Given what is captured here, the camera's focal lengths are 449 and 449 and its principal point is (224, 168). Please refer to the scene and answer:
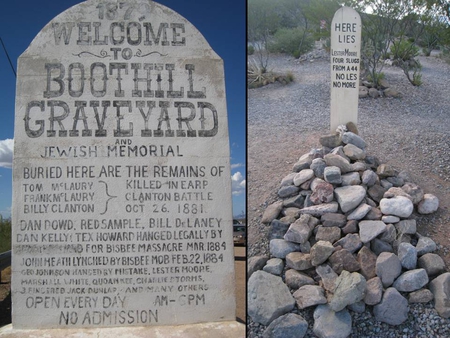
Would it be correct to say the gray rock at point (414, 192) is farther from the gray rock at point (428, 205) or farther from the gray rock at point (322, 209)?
the gray rock at point (322, 209)

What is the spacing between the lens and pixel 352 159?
7.40 m

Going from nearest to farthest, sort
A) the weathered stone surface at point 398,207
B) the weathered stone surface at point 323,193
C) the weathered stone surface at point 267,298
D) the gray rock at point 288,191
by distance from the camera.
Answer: the weathered stone surface at point 267,298 < the weathered stone surface at point 398,207 < the weathered stone surface at point 323,193 < the gray rock at point 288,191

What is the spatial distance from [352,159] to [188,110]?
3809mm

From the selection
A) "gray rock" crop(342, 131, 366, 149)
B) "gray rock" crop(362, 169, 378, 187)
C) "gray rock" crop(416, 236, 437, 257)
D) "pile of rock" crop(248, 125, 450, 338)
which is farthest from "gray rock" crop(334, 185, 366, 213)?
"gray rock" crop(342, 131, 366, 149)

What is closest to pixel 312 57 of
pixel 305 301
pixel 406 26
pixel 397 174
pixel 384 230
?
pixel 406 26

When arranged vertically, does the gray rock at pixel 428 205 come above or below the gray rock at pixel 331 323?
above

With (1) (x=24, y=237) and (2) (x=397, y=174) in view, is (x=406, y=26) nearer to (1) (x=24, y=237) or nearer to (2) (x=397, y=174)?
(2) (x=397, y=174)

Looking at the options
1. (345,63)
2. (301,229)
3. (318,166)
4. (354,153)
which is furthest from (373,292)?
(345,63)

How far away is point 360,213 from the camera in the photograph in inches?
255

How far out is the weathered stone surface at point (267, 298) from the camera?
5.91 m

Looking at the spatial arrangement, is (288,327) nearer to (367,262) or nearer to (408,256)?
(367,262)

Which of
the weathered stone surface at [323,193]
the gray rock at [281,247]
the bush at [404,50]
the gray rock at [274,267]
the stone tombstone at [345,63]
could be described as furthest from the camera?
the bush at [404,50]

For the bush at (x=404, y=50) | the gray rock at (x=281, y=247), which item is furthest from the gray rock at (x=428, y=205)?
the bush at (x=404, y=50)

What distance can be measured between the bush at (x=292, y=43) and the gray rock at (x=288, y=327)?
32.3 feet
